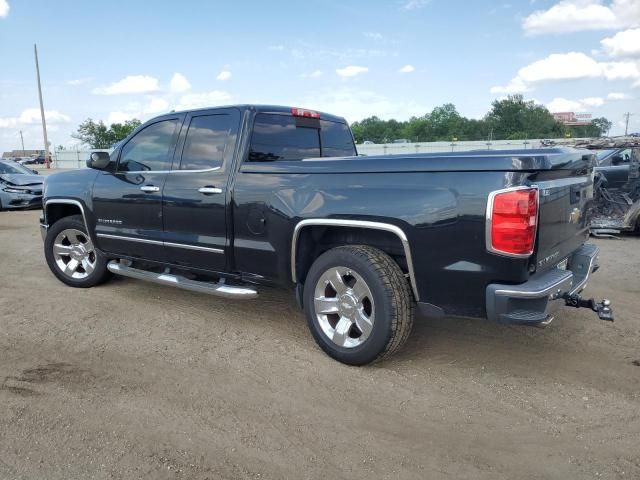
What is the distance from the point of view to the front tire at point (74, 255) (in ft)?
19.5

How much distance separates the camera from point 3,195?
13.6 metres

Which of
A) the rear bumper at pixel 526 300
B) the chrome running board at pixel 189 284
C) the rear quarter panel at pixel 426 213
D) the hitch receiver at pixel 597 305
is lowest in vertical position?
the chrome running board at pixel 189 284

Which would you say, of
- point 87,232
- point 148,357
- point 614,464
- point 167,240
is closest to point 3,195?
point 87,232

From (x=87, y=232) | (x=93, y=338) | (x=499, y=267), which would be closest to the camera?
(x=499, y=267)

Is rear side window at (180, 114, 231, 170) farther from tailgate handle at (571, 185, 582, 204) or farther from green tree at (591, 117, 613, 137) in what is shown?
green tree at (591, 117, 613, 137)

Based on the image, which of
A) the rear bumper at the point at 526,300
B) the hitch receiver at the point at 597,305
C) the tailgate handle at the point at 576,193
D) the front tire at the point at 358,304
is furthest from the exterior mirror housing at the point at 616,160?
the front tire at the point at 358,304

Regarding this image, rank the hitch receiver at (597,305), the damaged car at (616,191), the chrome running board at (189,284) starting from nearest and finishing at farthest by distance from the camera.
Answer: the hitch receiver at (597,305) → the chrome running board at (189,284) → the damaged car at (616,191)

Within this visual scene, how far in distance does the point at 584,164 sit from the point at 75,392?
3.90 m

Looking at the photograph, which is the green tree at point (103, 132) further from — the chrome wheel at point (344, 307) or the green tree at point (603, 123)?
the green tree at point (603, 123)

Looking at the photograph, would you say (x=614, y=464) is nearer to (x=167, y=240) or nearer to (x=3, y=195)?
(x=167, y=240)

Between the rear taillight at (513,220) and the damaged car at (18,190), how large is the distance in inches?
516

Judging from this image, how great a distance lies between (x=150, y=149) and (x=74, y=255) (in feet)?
5.92

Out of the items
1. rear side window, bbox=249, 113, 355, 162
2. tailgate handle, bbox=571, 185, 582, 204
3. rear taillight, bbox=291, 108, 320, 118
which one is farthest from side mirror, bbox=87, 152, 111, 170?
tailgate handle, bbox=571, 185, 582, 204

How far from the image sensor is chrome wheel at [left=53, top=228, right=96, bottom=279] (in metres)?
6.03
